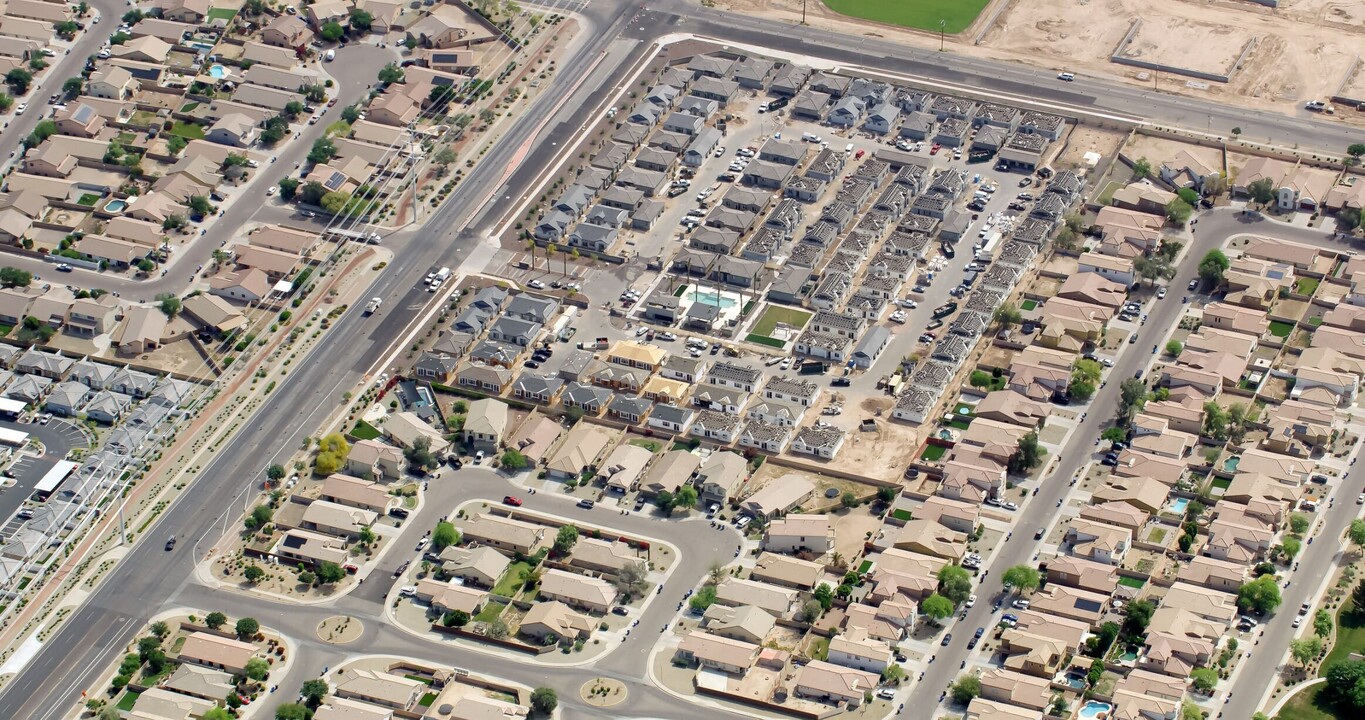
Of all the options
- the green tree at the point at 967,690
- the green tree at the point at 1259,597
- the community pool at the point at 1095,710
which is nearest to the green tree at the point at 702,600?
the green tree at the point at 967,690

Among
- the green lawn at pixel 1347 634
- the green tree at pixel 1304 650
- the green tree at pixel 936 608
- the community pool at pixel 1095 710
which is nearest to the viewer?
the community pool at pixel 1095 710

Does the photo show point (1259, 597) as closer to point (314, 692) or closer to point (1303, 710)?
point (1303, 710)

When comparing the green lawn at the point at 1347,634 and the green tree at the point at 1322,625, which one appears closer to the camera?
the green lawn at the point at 1347,634

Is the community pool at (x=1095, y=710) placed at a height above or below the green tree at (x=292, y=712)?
above

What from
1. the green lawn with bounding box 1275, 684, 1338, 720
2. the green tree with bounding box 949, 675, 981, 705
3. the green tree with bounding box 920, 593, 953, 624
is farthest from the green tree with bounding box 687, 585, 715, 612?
the green lawn with bounding box 1275, 684, 1338, 720

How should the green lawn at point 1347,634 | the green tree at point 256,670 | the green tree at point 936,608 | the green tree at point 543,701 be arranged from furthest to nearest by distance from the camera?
the green tree at point 936,608, the green tree at point 256,670, the green lawn at point 1347,634, the green tree at point 543,701

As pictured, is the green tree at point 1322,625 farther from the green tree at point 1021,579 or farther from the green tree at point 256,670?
the green tree at point 256,670
